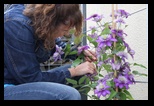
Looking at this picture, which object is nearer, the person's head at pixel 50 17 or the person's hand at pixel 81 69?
the person's head at pixel 50 17

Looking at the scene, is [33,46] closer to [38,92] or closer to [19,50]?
[19,50]

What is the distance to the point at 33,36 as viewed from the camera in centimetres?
142

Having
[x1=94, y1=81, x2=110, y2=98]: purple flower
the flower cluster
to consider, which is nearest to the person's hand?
the flower cluster

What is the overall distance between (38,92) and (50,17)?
40 cm

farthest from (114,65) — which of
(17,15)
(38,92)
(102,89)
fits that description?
(17,15)

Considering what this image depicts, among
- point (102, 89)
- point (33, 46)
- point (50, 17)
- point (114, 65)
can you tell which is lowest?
point (102, 89)

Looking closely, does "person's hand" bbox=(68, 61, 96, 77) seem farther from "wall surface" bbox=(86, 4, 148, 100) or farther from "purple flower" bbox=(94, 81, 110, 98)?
"wall surface" bbox=(86, 4, 148, 100)

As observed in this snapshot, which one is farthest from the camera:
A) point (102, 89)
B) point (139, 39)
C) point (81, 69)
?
point (139, 39)

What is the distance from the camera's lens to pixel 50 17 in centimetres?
141

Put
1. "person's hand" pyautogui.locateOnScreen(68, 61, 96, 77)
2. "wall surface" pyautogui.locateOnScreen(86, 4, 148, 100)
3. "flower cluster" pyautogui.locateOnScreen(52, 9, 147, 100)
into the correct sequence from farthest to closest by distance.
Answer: "wall surface" pyautogui.locateOnScreen(86, 4, 148, 100) → "person's hand" pyautogui.locateOnScreen(68, 61, 96, 77) → "flower cluster" pyautogui.locateOnScreen(52, 9, 147, 100)

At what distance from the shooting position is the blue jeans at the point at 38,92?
1298mm

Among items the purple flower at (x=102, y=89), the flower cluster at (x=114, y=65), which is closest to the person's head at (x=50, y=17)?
the flower cluster at (x=114, y=65)

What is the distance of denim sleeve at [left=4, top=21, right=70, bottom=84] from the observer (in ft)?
4.42

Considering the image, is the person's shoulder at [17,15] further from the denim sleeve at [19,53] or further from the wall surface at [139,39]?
the wall surface at [139,39]
